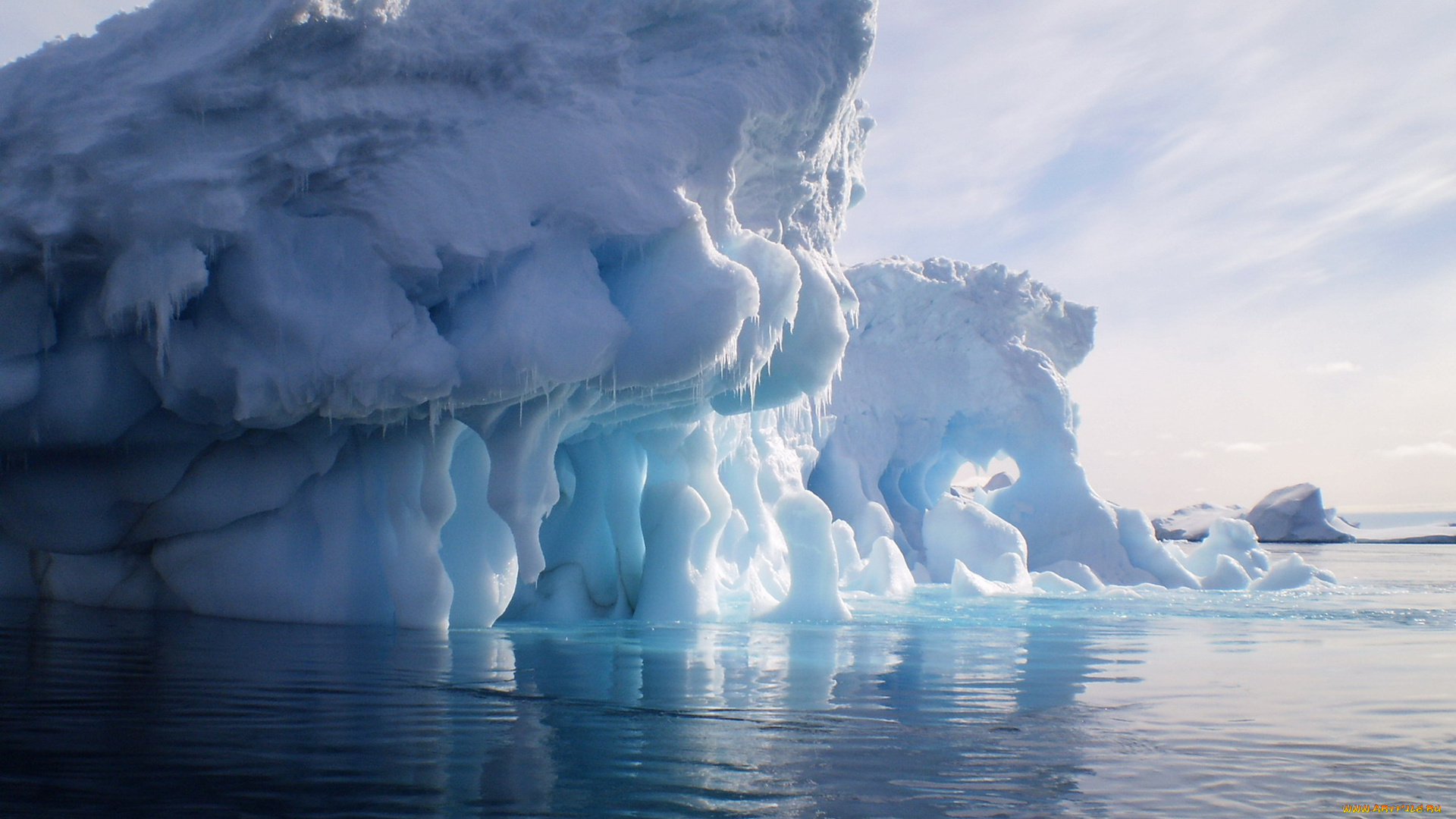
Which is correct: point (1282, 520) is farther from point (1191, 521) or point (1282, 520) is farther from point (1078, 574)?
point (1078, 574)

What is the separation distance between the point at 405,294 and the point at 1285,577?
16.1 m

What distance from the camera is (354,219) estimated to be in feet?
24.3

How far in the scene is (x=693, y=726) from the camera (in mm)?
3799

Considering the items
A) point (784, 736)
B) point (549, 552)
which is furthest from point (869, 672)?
point (549, 552)

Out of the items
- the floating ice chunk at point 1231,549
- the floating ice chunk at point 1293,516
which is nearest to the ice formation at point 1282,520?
the floating ice chunk at point 1293,516

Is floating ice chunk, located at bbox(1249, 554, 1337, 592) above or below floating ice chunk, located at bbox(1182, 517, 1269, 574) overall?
below

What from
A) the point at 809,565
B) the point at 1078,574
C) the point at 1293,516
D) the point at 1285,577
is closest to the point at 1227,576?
the point at 1285,577

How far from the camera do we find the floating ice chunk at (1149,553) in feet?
62.3

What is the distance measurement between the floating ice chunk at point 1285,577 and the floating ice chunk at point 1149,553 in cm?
111

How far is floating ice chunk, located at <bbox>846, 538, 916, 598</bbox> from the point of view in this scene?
14.7m

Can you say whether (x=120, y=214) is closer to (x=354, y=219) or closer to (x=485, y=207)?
(x=354, y=219)

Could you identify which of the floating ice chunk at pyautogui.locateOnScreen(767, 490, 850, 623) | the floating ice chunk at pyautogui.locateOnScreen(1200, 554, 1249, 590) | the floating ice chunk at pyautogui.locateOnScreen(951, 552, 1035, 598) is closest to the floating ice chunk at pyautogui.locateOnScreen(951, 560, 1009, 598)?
the floating ice chunk at pyautogui.locateOnScreen(951, 552, 1035, 598)

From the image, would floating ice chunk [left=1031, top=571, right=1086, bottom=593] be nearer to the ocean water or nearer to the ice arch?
the ice arch

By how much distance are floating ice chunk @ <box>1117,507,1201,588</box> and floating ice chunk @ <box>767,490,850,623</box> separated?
35.5 feet
